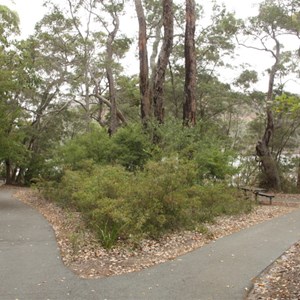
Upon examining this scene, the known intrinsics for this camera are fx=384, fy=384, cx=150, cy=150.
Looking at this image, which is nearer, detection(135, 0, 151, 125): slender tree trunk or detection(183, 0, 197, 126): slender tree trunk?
detection(183, 0, 197, 126): slender tree trunk

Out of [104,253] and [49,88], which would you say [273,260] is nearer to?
[104,253]

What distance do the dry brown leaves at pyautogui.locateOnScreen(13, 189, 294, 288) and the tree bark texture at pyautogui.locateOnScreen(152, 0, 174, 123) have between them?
24.8 feet

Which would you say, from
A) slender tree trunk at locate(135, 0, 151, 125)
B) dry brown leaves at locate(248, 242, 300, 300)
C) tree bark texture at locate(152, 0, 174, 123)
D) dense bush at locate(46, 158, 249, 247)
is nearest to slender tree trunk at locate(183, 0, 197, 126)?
tree bark texture at locate(152, 0, 174, 123)

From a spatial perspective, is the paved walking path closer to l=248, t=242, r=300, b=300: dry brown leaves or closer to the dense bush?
l=248, t=242, r=300, b=300: dry brown leaves

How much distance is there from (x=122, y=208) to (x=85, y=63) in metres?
16.7

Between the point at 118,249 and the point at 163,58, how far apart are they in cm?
1141

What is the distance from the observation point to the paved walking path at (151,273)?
5.47 m

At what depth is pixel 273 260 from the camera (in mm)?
7305

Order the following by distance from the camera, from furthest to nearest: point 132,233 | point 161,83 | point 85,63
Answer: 1. point 85,63
2. point 161,83
3. point 132,233

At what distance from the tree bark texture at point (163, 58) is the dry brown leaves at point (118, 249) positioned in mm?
7555

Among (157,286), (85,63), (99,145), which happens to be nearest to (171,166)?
(157,286)

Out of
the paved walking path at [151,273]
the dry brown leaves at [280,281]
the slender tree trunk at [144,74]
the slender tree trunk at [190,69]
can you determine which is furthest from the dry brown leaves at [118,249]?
the slender tree trunk at [144,74]

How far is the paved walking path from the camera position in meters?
5.47

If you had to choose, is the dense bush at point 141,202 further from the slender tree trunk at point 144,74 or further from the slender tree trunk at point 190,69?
the slender tree trunk at point 144,74
